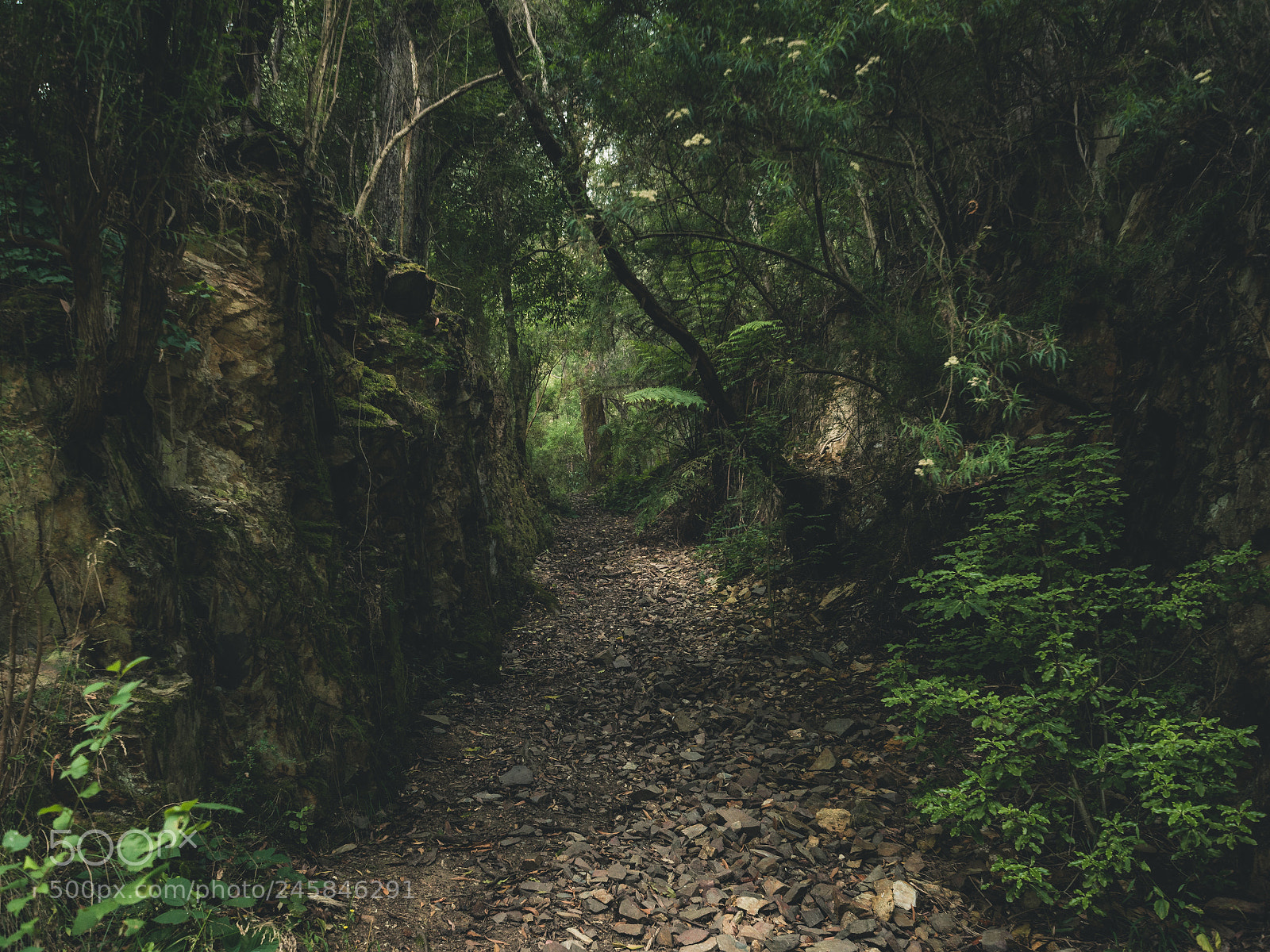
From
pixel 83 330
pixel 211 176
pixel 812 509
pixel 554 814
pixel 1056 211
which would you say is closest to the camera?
pixel 83 330

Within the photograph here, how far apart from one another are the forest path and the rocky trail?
12mm

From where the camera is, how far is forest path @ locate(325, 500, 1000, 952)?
295cm

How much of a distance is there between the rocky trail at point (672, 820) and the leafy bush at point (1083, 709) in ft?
1.41

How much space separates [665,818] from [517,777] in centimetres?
103

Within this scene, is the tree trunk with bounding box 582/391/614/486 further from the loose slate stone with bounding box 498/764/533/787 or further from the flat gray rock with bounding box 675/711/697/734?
the loose slate stone with bounding box 498/764/533/787

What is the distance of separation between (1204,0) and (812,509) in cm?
459

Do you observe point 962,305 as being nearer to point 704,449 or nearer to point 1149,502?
point 1149,502

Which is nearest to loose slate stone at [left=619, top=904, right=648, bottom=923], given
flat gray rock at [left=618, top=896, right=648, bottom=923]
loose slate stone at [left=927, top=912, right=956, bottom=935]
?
flat gray rock at [left=618, top=896, right=648, bottom=923]

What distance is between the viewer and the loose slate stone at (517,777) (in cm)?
414

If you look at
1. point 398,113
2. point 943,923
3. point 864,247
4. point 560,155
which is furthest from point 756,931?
point 398,113

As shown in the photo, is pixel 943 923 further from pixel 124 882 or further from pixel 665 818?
pixel 124 882

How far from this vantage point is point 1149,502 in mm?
3686

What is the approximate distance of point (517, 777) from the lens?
165 inches

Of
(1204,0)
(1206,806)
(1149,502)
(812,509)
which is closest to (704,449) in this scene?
(812,509)
